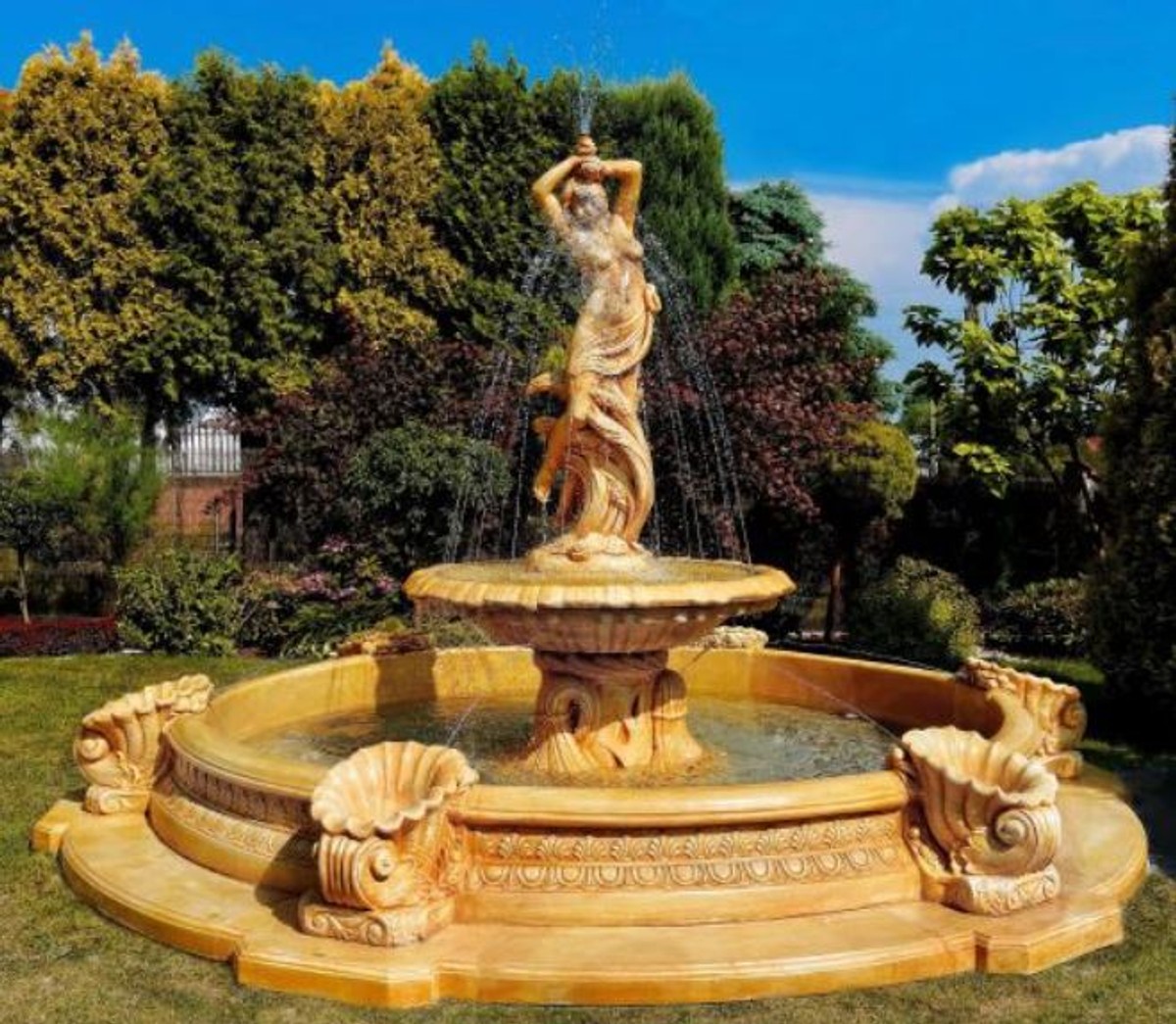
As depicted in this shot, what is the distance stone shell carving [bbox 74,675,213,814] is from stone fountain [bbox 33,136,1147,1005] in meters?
0.01

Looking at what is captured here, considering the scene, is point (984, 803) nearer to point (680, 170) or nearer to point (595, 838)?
point (595, 838)

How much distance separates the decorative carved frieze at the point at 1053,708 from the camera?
8.20 m

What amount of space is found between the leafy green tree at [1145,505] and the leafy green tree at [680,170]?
41.0 ft

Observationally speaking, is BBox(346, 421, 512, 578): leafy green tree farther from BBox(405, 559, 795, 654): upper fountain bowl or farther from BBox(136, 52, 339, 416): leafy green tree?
BBox(405, 559, 795, 654): upper fountain bowl

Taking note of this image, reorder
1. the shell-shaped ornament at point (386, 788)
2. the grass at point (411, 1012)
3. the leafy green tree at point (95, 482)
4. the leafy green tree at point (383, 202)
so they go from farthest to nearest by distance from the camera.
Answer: the leafy green tree at point (383, 202) → the leafy green tree at point (95, 482) → the shell-shaped ornament at point (386, 788) → the grass at point (411, 1012)

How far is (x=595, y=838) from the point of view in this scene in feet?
18.1

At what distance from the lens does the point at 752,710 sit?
32.8 ft

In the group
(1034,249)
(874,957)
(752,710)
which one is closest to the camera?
(874,957)

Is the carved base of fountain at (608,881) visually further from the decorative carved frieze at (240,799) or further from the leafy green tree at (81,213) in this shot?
the leafy green tree at (81,213)

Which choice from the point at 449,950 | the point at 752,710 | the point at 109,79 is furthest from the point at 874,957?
the point at 109,79

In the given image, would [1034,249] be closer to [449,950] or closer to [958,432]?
[958,432]

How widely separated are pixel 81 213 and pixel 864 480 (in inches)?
591

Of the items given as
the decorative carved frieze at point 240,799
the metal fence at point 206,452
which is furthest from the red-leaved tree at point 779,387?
the decorative carved frieze at point 240,799

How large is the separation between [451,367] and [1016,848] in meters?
14.1
